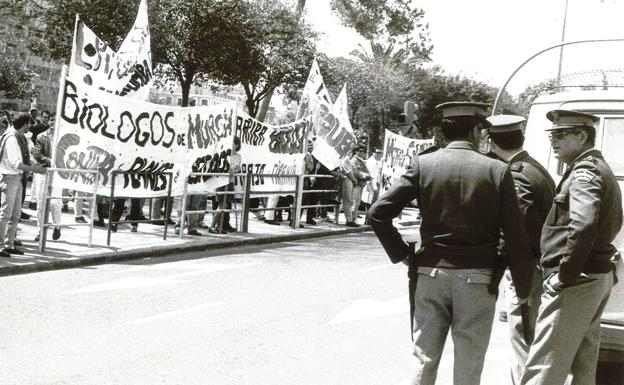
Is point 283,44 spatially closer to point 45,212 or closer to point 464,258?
point 45,212

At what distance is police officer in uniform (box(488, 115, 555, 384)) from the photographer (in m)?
4.93

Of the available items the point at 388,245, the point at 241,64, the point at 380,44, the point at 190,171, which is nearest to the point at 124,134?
the point at 190,171

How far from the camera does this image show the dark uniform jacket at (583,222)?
4230 mm

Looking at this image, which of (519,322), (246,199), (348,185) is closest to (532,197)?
(519,322)

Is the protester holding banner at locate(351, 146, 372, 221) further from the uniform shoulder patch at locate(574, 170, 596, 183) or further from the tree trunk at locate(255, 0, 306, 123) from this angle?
the uniform shoulder patch at locate(574, 170, 596, 183)

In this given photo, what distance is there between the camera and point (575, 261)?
423 cm

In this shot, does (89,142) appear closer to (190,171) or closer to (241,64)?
(190,171)

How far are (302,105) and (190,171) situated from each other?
480 cm

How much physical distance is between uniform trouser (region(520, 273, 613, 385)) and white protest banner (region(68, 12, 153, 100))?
26.6 ft

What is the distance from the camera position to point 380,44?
54406mm

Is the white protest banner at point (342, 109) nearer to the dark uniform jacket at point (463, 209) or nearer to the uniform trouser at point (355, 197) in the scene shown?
the uniform trouser at point (355, 197)

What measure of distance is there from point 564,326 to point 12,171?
7861 mm

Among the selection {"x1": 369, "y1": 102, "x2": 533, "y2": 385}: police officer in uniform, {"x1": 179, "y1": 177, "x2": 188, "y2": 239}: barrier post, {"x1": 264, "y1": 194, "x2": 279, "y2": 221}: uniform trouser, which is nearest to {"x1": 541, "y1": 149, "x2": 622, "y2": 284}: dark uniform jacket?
{"x1": 369, "y1": 102, "x2": 533, "y2": 385}: police officer in uniform

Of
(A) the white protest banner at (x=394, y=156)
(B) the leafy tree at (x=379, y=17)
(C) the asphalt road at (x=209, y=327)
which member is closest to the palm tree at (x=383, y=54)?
(B) the leafy tree at (x=379, y=17)
